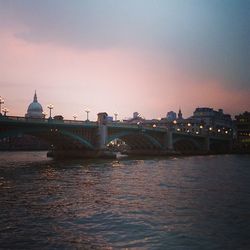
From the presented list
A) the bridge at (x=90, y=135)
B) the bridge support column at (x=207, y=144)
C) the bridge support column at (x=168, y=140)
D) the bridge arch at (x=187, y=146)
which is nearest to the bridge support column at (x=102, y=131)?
the bridge at (x=90, y=135)

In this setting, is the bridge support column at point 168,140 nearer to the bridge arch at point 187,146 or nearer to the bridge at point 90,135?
the bridge at point 90,135

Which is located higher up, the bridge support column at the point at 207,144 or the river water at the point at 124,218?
the bridge support column at the point at 207,144

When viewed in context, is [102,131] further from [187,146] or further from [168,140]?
[187,146]

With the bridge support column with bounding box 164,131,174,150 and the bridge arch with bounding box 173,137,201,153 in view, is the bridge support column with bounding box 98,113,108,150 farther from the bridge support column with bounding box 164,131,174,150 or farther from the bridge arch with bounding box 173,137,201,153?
the bridge arch with bounding box 173,137,201,153

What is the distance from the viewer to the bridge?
69.6m

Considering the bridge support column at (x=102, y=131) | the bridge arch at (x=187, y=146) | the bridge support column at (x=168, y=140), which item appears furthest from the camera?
the bridge arch at (x=187, y=146)

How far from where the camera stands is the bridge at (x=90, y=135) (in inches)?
2741

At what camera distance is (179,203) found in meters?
25.8

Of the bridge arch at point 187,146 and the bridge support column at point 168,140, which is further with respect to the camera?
the bridge arch at point 187,146

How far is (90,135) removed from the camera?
9119cm

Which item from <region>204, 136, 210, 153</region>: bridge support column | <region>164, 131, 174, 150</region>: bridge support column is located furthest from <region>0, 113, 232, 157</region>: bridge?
<region>204, 136, 210, 153</region>: bridge support column

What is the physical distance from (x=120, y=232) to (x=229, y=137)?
168047mm

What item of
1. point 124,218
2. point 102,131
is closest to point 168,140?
point 102,131

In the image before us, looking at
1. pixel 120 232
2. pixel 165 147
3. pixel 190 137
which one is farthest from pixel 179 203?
pixel 190 137
